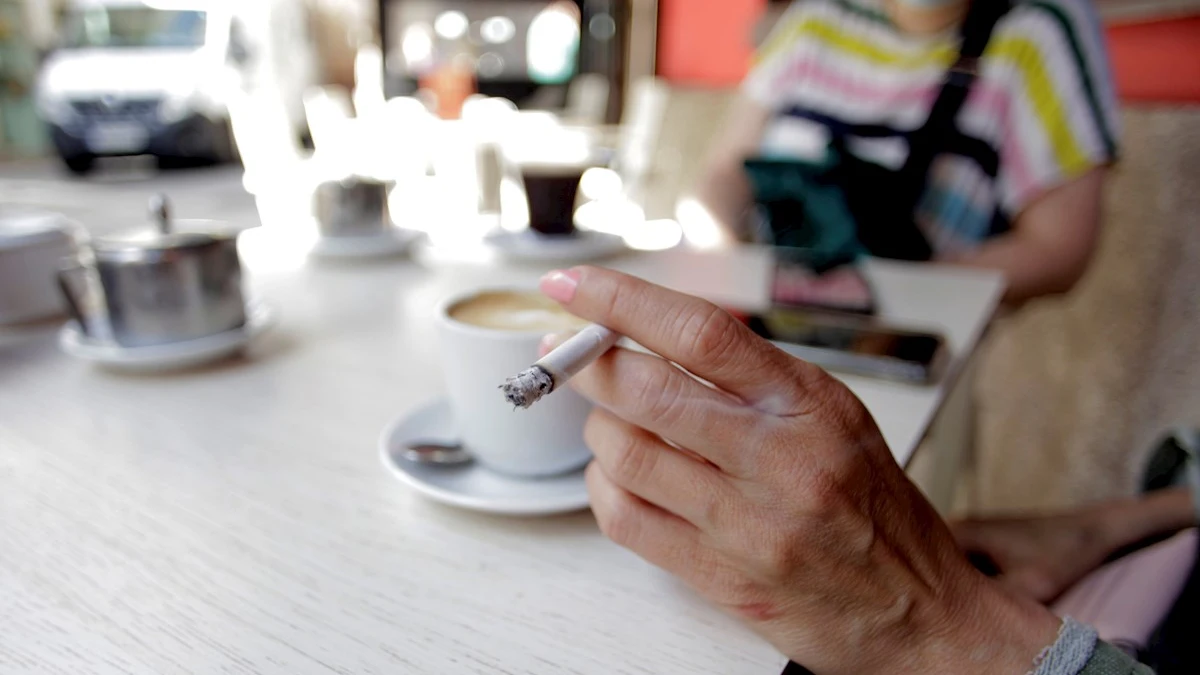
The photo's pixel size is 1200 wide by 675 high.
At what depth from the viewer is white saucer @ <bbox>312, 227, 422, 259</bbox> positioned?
906 millimetres

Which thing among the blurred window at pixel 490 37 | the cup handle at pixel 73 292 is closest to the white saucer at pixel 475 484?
the cup handle at pixel 73 292

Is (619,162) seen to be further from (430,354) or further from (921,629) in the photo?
(921,629)

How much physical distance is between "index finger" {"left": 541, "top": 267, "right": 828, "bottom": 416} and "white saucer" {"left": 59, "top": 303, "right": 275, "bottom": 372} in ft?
1.31

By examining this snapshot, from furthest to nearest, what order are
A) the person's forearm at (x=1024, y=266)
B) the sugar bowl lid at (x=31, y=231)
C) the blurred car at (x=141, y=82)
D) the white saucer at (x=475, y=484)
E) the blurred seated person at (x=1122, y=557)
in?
the blurred car at (x=141, y=82) < the person's forearm at (x=1024, y=266) < the sugar bowl lid at (x=31, y=231) < the blurred seated person at (x=1122, y=557) < the white saucer at (x=475, y=484)

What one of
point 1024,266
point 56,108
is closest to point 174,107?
point 56,108

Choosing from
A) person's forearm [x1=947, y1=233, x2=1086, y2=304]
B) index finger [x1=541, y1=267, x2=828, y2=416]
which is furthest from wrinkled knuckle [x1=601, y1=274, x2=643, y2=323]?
person's forearm [x1=947, y1=233, x2=1086, y2=304]

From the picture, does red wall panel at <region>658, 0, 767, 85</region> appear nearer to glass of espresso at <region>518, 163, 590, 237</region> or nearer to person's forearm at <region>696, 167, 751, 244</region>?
person's forearm at <region>696, 167, 751, 244</region>

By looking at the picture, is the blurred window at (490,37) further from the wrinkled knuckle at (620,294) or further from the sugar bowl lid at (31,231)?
the wrinkled knuckle at (620,294)

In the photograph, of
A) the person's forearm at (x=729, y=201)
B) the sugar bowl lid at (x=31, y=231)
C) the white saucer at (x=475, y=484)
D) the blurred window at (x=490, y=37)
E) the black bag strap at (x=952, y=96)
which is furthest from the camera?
the blurred window at (x=490, y=37)

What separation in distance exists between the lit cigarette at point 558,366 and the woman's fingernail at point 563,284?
0.02 metres

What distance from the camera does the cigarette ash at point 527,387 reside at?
0.86 feet

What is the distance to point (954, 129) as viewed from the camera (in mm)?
1197

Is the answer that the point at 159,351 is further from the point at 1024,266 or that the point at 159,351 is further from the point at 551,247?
the point at 1024,266

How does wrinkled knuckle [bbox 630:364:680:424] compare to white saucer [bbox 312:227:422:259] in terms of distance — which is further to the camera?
white saucer [bbox 312:227:422:259]
